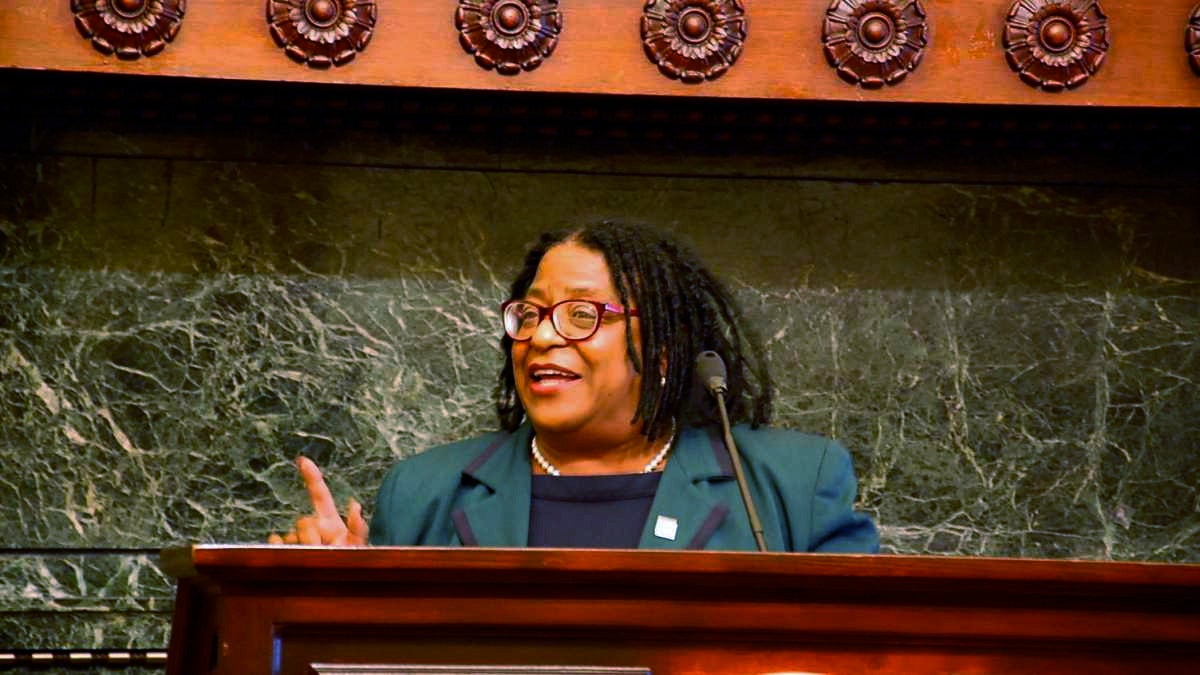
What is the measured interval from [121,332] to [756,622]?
2133 mm

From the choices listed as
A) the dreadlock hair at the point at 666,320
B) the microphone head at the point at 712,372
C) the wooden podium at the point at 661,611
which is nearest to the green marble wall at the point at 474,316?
the dreadlock hair at the point at 666,320

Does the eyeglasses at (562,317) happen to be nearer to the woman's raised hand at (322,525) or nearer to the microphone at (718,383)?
the microphone at (718,383)

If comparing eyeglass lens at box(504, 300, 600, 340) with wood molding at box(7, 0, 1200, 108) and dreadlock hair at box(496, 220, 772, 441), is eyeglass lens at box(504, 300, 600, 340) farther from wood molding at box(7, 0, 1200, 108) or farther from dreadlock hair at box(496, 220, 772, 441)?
wood molding at box(7, 0, 1200, 108)

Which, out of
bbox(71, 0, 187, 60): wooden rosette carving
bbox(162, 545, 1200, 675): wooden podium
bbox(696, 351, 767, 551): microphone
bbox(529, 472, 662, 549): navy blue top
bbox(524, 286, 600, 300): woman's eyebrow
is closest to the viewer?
bbox(162, 545, 1200, 675): wooden podium

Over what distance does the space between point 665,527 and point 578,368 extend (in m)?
0.33

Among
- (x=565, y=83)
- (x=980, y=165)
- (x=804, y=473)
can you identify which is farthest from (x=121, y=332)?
(x=980, y=165)

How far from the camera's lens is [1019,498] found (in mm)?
3891

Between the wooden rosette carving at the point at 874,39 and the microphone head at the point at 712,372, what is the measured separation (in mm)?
1002

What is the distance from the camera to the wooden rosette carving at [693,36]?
12.0ft

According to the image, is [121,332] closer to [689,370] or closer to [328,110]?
[328,110]

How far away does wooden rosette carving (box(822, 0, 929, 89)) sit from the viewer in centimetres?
368

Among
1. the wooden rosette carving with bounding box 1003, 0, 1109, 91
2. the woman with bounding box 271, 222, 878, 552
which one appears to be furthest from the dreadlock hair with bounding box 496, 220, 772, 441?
the wooden rosette carving with bounding box 1003, 0, 1109, 91

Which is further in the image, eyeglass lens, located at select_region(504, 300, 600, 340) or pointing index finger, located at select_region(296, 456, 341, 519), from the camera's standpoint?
eyeglass lens, located at select_region(504, 300, 600, 340)

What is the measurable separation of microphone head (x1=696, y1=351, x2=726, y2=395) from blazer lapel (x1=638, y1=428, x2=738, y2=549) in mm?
190
